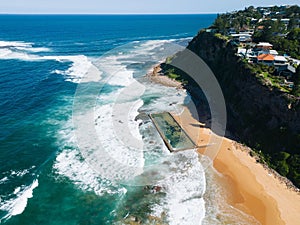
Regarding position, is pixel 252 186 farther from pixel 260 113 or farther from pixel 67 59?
pixel 67 59

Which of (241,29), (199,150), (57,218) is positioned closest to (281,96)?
(199,150)

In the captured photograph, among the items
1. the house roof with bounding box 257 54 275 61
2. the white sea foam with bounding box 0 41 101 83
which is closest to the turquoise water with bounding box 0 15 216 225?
the white sea foam with bounding box 0 41 101 83

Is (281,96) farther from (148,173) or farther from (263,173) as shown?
(148,173)

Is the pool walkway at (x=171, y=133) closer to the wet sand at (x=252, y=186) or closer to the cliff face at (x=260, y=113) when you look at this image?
the wet sand at (x=252, y=186)

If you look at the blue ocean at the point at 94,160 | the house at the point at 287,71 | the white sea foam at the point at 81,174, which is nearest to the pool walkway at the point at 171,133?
the blue ocean at the point at 94,160

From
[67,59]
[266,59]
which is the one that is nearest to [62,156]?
[266,59]

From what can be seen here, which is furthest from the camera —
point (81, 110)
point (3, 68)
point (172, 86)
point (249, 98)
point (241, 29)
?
point (241, 29)

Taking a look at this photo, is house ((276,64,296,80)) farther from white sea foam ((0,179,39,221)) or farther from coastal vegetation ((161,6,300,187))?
white sea foam ((0,179,39,221))
